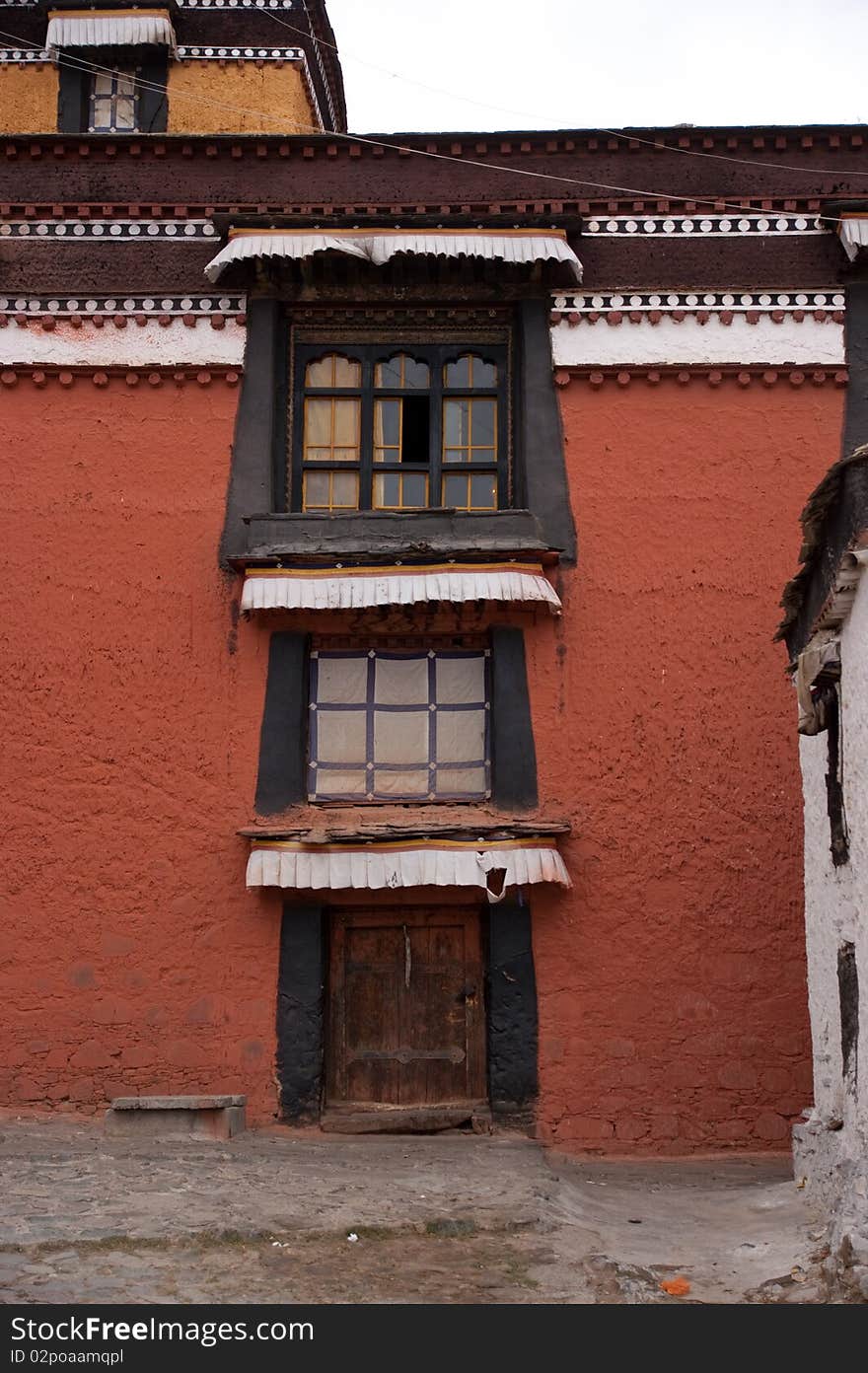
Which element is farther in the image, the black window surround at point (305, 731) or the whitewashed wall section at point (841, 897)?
the black window surround at point (305, 731)

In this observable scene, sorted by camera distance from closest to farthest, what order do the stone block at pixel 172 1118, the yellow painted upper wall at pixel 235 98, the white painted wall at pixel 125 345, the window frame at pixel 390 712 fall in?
the stone block at pixel 172 1118 → the window frame at pixel 390 712 → the white painted wall at pixel 125 345 → the yellow painted upper wall at pixel 235 98

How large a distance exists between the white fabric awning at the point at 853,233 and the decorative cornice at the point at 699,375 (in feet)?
3.08

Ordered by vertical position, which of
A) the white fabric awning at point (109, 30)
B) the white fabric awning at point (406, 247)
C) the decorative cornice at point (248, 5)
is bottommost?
the white fabric awning at point (406, 247)

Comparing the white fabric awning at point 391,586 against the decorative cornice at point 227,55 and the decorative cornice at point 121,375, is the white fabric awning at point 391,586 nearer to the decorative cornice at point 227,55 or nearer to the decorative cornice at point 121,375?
the decorative cornice at point 121,375

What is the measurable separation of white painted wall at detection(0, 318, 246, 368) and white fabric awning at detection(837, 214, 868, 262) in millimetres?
4855

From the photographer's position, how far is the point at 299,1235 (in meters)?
7.14

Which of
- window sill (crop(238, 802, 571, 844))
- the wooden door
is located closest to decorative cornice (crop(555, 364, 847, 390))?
window sill (crop(238, 802, 571, 844))

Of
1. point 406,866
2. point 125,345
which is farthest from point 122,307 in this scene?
point 406,866

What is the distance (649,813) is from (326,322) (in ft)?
15.8

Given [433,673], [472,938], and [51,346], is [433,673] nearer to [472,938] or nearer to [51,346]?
[472,938]

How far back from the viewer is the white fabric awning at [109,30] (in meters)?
14.0

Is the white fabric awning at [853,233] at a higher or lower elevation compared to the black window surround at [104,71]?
lower

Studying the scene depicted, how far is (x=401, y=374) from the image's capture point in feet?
37.9

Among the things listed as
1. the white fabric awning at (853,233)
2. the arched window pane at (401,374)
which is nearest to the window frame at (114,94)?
the arched window pane at (401,374)
